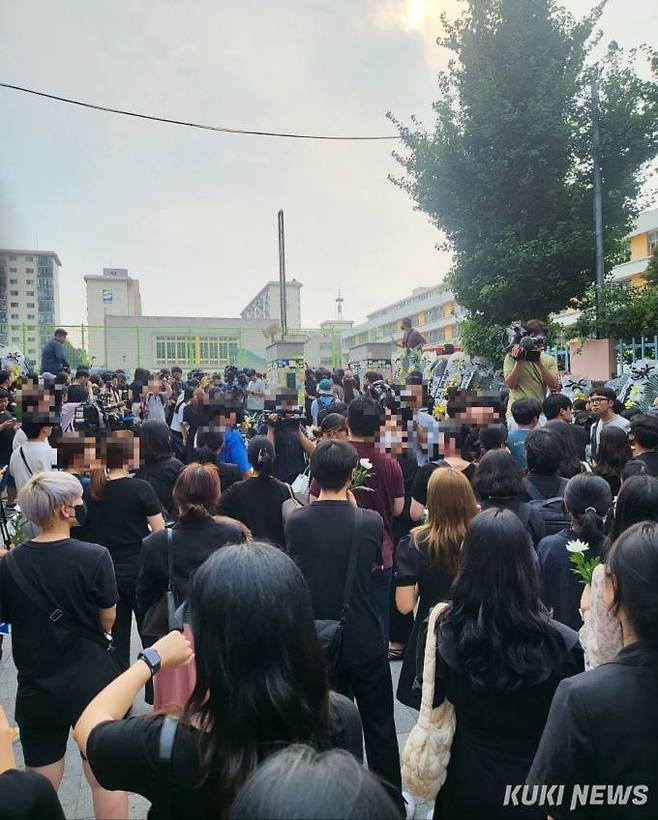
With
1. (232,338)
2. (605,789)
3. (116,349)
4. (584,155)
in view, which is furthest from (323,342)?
(605,789)

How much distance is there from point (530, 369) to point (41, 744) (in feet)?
19.1

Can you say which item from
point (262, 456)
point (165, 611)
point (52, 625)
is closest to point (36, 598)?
point (52, 625)

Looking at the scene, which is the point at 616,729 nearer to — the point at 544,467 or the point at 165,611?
the point at 165,611

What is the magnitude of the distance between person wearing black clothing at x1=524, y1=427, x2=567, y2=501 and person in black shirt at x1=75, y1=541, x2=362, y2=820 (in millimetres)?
2680

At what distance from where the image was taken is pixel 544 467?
3.92 m

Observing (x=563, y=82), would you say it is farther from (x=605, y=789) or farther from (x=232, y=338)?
(x=232, y=338)

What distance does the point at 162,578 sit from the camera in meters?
3.09

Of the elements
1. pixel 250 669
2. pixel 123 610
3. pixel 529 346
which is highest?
pixel 529 346

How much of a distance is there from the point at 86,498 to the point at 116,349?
92.3ft

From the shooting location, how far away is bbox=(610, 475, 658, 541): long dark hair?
2.64 m

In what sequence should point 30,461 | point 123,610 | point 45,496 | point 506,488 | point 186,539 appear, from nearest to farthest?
1. point 45,496
2. point 186,539
3. point 506,488
4. point 123,610
5. point 30,461

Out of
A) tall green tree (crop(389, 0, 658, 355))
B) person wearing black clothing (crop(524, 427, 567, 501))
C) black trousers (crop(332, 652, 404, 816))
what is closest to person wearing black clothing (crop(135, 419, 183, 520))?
black trousers (crop(332, 652, 404, 816))

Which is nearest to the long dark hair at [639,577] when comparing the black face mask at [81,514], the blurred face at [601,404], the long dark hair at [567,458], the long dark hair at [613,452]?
the long dark hair at [567,458]

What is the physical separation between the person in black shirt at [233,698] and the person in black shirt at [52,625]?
1.32 m
